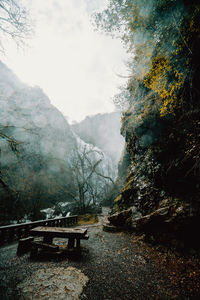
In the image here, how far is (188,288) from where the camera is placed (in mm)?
2740

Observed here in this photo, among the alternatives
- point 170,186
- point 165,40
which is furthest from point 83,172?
point 165,40

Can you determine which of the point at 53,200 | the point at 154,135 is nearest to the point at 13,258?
the point at 154,135

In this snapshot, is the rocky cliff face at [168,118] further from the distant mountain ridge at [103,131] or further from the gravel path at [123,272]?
the distant mountain ridge at [103,131]

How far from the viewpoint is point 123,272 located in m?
3.33

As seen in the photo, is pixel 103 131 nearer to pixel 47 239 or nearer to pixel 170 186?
pixel 170 186

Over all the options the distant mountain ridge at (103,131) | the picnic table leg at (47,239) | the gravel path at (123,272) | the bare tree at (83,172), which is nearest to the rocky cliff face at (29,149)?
the bare tree at (83,172)

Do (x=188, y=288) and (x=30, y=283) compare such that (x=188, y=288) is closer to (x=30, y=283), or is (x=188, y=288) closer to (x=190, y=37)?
(x=30, y=283)

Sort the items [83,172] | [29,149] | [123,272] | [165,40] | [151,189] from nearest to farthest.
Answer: [123,272]
[165,40]
[151,189]
[83,172]
[29,149]

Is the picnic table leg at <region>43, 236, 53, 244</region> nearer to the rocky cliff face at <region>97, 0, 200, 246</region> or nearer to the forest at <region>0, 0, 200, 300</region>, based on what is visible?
the forest at <region>0, 0, 200, 300</region>

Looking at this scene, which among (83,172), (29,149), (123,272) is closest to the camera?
(123,272)

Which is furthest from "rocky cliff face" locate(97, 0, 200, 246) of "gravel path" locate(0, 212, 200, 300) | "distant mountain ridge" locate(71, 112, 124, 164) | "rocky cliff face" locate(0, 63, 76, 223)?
"distant mountain ridge" locate(71, 112, 124, 164)

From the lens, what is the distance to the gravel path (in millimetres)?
2566

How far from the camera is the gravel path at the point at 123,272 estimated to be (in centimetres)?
257

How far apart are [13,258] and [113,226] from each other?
525 centimetres
